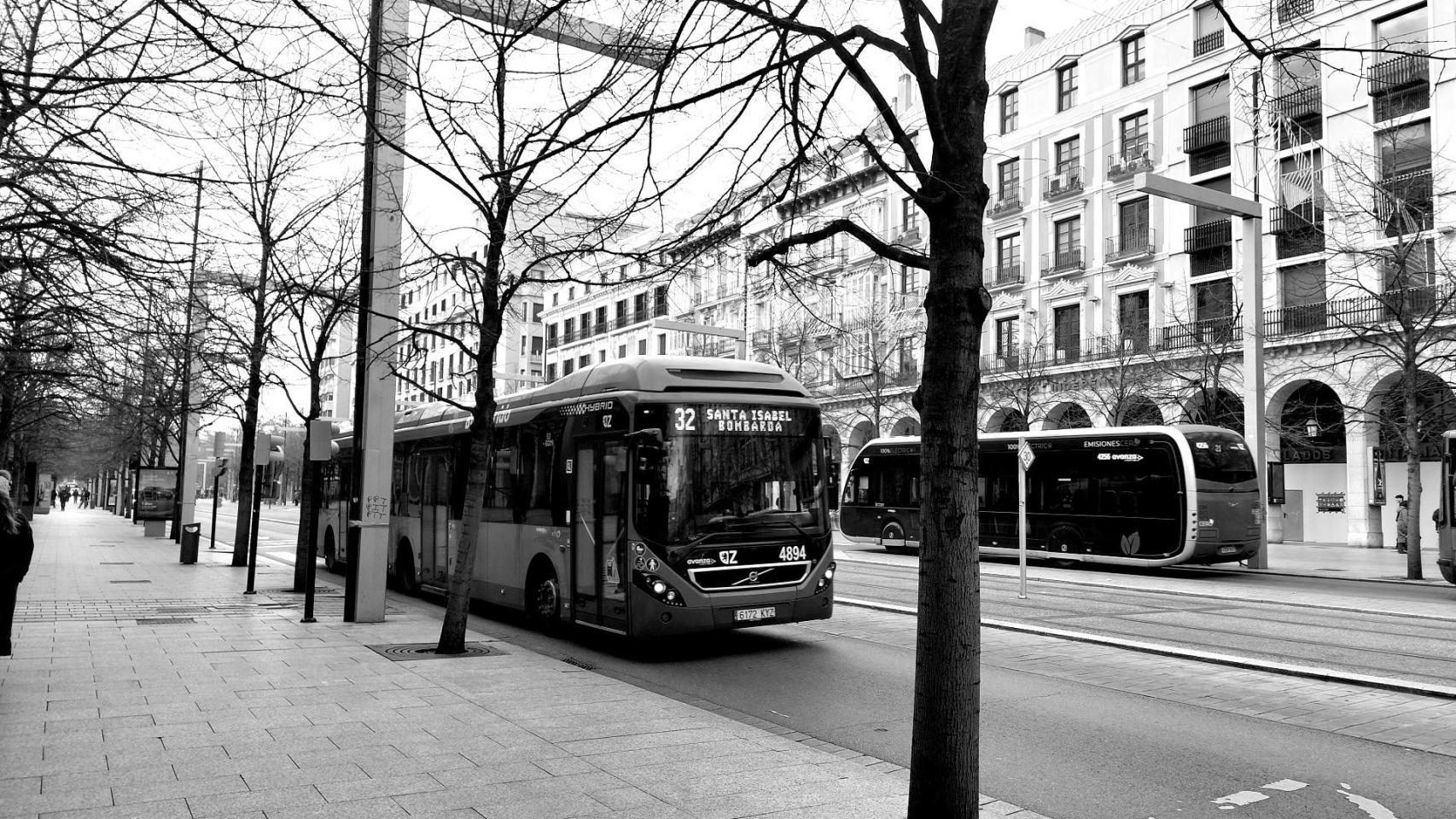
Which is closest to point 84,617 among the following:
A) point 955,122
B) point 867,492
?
point 955,122

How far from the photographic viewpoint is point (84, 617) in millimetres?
12719

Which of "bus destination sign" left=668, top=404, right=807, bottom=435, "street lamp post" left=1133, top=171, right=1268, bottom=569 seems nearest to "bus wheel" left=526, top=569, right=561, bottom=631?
"bus destination sign" left=668, top=404, right=807, bottom=435

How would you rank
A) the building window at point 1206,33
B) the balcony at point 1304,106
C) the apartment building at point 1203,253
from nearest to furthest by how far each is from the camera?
the apartment building at point 1203,253 → the balcony at point 1304,106 → the building window at point 1206,33

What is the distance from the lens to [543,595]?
487 inches

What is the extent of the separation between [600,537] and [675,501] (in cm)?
111

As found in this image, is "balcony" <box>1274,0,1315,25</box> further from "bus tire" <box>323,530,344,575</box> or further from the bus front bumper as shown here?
"bus tire" <box>323,530,344,575</box>

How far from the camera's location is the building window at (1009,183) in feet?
144

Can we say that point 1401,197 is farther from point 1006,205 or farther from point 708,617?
point 1006,205

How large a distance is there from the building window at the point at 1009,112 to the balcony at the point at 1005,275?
567cm

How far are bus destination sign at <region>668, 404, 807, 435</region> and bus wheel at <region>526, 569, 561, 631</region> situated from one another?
2646mm

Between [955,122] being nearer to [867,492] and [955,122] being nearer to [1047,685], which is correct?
[1047,685]

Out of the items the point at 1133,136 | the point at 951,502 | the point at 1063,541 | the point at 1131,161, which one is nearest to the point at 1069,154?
the point at 1133,136

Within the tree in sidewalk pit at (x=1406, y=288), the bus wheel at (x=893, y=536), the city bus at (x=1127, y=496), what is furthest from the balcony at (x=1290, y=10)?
the bus wheel at (x=893, y=536)

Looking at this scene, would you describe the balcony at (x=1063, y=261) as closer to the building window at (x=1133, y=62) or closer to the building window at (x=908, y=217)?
the building window at (x=1133, y=62)
